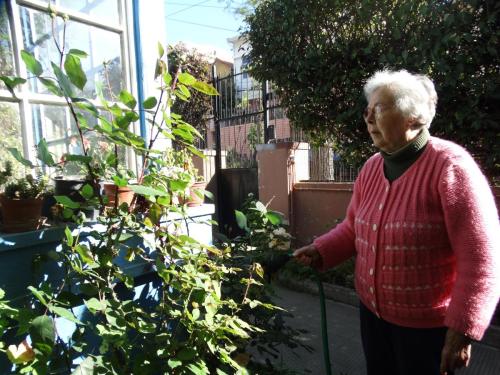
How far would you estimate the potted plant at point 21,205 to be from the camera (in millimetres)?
1415

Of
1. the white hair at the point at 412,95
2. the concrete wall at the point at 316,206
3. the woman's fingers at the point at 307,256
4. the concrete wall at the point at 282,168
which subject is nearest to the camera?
the white hair at the point at 412,95

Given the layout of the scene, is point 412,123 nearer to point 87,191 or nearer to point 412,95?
point 412,95

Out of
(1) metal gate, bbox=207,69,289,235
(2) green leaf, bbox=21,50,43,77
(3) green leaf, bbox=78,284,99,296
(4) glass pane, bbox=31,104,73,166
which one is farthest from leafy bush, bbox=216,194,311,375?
(1) metal gate, bbox=207,69,289,235

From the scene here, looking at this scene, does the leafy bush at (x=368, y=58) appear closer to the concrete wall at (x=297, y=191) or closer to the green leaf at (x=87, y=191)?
the concrete wall at (x=297, y=191)

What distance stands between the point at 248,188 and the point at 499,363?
430 centimetres

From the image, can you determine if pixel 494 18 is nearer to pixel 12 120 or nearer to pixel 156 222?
pixel 156 222

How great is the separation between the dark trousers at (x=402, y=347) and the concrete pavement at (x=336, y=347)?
1.91ft

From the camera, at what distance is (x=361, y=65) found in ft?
11.8

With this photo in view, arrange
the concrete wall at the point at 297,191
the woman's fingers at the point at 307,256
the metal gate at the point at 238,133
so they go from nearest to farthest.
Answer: the woman's fingers at the point at 307,256 < the concrete wall at the point at 297,191 < the metal gate at the point at 238,133

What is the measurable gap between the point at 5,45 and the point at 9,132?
0.43 m

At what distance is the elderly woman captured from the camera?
1202 millimetres

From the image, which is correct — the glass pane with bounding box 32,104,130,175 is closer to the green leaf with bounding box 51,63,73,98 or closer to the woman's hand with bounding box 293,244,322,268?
the green leaf with bounding box 51,63,73,98

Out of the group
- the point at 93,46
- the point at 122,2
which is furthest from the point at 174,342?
the point at 122,2

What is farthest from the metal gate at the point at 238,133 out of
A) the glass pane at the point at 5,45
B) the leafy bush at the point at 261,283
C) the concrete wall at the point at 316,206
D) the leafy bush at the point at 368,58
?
the glass pane at the point at 5,45
